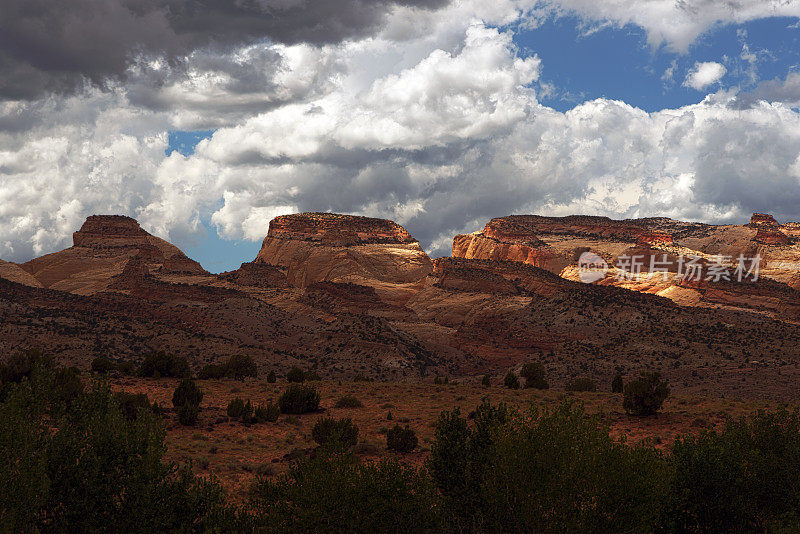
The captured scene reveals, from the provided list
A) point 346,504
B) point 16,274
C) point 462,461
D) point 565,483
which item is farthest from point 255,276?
point 565,483

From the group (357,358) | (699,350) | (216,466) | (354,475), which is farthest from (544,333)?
(354,475)

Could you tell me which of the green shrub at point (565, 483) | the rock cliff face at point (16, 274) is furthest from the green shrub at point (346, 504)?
the rock cliff face at point (16, 274)

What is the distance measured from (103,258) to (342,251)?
206 ft

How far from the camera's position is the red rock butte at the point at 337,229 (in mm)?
178250

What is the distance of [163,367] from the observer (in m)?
40.6

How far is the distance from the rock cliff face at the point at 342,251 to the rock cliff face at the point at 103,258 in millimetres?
26225

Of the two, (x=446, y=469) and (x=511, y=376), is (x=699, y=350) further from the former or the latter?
(x=446, y=469)

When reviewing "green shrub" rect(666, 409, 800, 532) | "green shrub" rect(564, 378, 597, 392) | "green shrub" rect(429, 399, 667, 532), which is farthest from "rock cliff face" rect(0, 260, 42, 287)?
"green shrub" rect(666, 409, 800, 532)

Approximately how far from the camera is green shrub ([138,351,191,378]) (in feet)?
132

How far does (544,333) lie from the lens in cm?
8906

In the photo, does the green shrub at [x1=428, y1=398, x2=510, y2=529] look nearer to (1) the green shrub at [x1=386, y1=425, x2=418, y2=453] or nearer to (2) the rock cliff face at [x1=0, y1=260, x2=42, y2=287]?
(1) the green shrub at [x1=386, y1=425, x2=418, y2=453]

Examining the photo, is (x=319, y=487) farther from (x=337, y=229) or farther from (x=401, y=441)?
(x=337, y=229)

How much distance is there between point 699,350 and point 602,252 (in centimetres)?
9811

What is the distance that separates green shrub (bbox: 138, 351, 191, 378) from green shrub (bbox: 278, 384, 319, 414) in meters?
9.97
